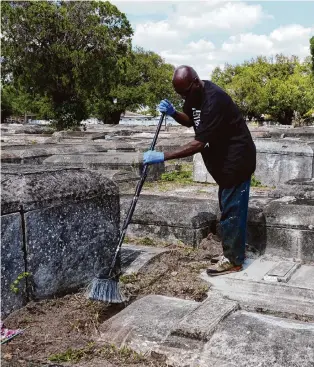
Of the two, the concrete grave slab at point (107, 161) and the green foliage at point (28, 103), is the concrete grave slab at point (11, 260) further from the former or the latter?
the green foliage at point (28, 103)

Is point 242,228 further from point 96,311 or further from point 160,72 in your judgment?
point 160,72

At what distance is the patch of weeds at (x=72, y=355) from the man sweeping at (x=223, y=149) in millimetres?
1490

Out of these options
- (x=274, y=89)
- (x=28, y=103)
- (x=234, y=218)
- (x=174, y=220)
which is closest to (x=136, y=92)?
(x=28, y=103)

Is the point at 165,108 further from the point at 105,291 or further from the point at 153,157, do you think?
the point at 105,291

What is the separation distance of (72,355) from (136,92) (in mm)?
44610

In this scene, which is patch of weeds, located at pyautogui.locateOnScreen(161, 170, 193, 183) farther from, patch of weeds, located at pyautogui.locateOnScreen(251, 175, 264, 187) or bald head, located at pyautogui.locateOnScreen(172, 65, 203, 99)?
bald head, located at pyautogui.locateOnScreen(172, 65, 203, 99)

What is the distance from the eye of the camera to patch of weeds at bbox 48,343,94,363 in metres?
2.52

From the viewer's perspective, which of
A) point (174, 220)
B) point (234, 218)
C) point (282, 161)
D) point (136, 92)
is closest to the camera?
point (234, 218)

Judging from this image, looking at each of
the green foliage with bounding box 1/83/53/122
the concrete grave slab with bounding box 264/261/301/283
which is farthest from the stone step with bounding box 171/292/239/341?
the green foliage with bounding box 1/83/53/122

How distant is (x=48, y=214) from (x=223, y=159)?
142cm

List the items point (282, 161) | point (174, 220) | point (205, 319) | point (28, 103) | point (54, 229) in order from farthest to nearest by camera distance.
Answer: point (28, 103), point (282, 161), point (174, 220), point (54, 229), point (205, 319)

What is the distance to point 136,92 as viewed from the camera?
46281 millimetres

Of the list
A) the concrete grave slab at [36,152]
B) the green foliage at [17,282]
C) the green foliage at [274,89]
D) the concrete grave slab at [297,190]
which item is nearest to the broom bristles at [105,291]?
the green foliage at [17,282]

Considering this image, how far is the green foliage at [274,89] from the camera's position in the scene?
50.2 metres
